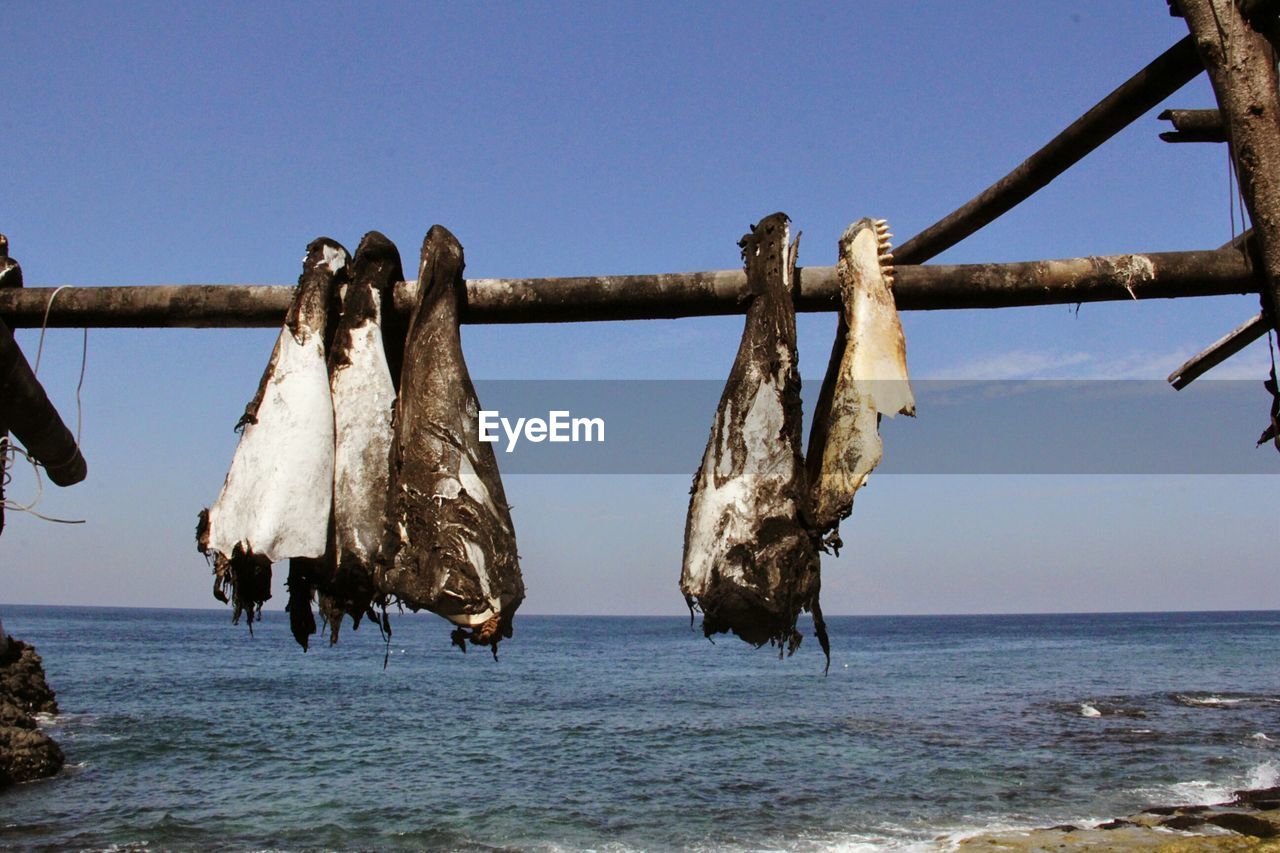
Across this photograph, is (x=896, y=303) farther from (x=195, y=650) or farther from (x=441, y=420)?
(x=195, y=650)

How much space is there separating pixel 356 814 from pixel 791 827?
12.0m

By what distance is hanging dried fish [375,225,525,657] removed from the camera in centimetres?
219

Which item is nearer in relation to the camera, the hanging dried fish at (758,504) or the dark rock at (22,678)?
the hanging dried fish at (758,504)

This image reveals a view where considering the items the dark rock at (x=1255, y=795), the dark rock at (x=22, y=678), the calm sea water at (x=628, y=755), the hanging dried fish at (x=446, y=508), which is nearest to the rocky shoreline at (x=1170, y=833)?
the dark rock at (x=1255, y=795)

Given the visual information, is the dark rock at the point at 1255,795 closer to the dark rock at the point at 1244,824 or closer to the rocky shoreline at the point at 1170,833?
the rocky shoreline at the point at 1170,833

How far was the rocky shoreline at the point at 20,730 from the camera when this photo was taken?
2667 centimetres

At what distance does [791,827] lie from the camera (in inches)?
968

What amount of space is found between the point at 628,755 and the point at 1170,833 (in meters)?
20.6

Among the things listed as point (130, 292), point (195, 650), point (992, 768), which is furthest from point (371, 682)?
point (130, 292)

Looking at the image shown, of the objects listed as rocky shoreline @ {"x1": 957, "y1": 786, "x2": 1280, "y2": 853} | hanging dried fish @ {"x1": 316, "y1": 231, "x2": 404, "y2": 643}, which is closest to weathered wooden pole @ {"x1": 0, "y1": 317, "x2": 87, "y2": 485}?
hanging dried fish @ {"x1": 316, "y1": 231, "x2": 404, "y2": 643}

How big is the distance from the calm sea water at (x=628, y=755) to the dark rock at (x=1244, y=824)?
310cm

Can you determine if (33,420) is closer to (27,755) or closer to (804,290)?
(804,290)

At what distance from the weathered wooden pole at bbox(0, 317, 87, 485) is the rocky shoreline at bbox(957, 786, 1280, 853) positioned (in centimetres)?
1956

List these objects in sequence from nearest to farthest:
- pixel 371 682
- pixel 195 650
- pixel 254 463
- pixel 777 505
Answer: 1. pixel 777 505
2. pixel 254 463
3. pixel 371 682
4. pixel 195 650
